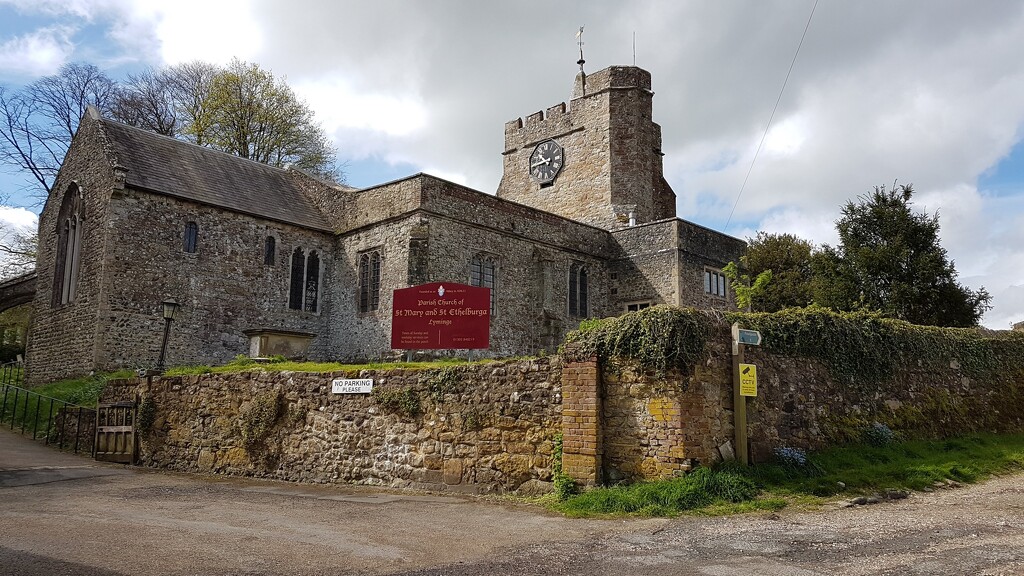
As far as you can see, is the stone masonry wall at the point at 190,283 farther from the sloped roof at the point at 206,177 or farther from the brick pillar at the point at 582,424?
the brick pillar at the point at 582,424

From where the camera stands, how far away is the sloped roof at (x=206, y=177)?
2203cm

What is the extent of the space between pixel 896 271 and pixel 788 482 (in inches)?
554

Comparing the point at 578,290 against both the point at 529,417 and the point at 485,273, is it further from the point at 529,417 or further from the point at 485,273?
the point at 529,417

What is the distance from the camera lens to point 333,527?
8.49m

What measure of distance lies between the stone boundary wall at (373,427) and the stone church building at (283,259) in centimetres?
541

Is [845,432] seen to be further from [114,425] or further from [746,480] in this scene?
[114,425]

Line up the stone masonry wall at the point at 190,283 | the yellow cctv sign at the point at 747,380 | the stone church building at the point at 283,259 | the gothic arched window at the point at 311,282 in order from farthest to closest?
the gothic arched window at the point at 311,282
the stone church building at the point at 283,259
the stone masonry wall at the point at 190,283
the yellow cctv sign at the point at 747,380

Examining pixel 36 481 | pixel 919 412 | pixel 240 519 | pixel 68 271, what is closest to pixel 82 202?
pixel 68 271

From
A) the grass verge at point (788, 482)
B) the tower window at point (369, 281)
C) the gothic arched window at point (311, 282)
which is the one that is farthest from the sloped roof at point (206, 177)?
the grass verge at point (788, 482)

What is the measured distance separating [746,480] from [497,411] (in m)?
3.74

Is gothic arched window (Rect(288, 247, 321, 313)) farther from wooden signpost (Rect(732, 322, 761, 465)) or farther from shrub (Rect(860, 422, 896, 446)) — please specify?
shrub (Rect(860, 422, 896, 446))

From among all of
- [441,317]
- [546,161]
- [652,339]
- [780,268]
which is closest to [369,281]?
[441,317]

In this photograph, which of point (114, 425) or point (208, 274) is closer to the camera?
point (114, 425)

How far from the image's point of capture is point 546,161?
35.5 metres
